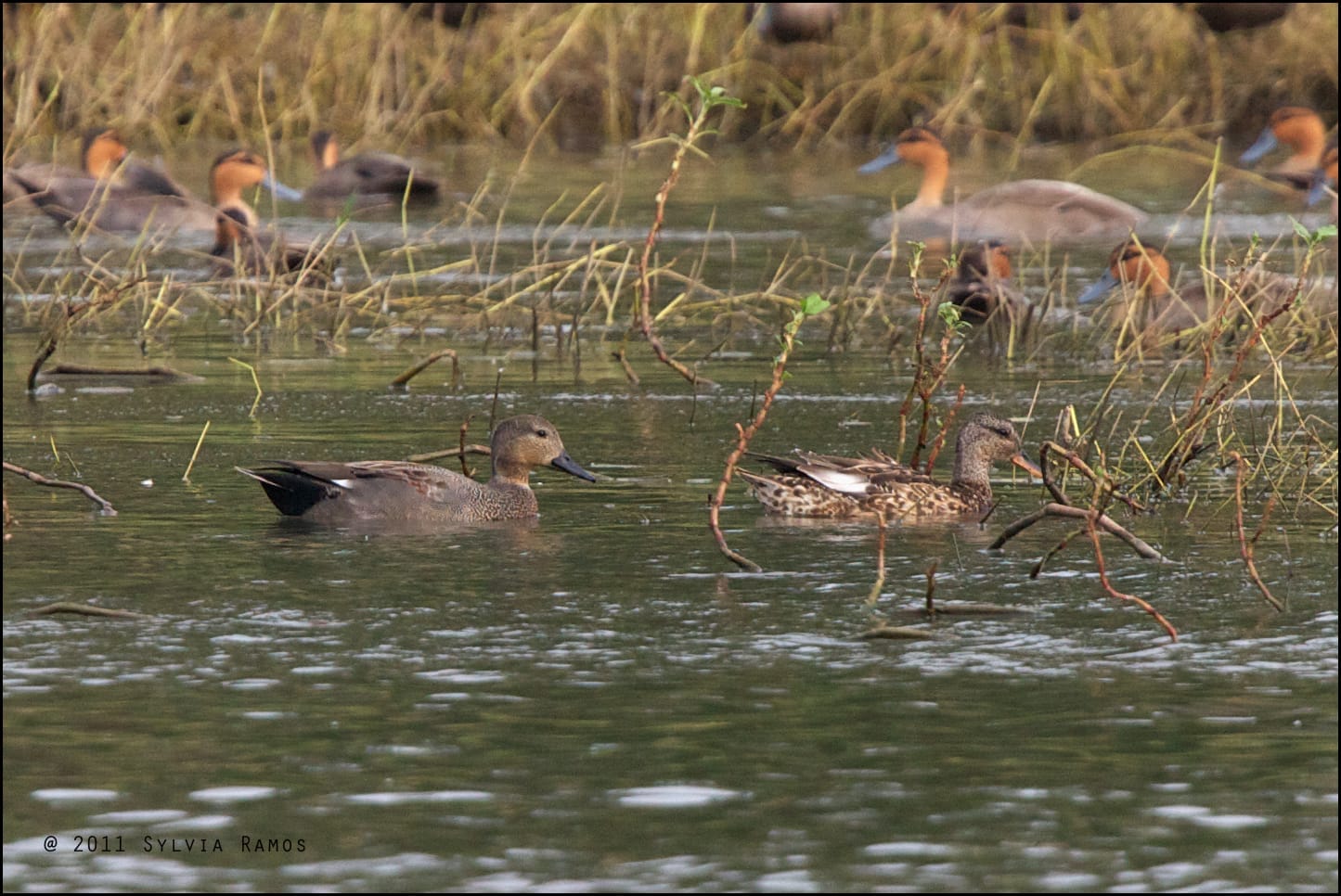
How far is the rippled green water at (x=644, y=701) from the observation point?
16.2ft

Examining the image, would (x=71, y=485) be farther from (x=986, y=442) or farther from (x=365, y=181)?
(x=365, y=181)

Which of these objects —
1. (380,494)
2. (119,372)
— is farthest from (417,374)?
(380,494)

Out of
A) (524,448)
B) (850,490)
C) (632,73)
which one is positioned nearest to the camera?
(850,490)

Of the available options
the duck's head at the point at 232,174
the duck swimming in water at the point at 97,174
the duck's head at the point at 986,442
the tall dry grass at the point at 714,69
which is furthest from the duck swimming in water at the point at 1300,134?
the duck's head at the point at 986,442

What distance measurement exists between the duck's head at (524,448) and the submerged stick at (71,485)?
1241 mm

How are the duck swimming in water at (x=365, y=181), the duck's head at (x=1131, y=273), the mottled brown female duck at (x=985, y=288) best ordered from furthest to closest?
1. the duck swimming in water at (x=365, y=181)
2. the duck's head at (x=1131, y=273)
3. the mottled brown female duck at (x=985, y=288)

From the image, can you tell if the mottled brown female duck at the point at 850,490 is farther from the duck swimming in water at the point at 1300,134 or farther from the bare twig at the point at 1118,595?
the duck swimming in water at the point at 1300,134

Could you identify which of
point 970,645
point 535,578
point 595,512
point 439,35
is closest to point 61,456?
point 595,512

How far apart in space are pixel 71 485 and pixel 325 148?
573 inches

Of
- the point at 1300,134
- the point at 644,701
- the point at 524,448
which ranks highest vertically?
the point at 1300,134

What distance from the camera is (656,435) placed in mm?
10164

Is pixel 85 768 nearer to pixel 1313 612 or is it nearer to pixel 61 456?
pixel 1313 612

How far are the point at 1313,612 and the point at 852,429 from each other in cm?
357

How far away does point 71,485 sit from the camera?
798cm
